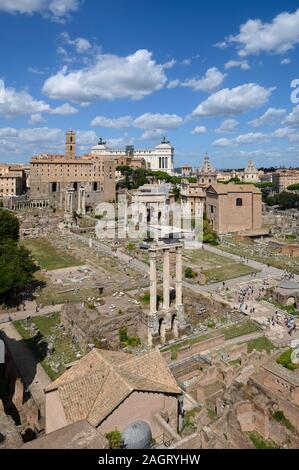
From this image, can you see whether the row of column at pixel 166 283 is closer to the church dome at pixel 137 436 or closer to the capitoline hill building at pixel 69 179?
the church dome at pixel 137 436

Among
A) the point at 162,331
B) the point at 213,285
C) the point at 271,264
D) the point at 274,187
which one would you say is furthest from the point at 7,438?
the point at 274,187

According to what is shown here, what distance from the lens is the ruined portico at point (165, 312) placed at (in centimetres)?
2412

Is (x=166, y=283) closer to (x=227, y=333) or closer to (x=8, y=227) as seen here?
(x=227, y=333)

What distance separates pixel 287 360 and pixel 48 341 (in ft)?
46.4

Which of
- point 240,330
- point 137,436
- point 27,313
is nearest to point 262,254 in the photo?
point 240,330

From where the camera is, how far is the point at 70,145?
9769 centimetres

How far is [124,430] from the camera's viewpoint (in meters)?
12.8

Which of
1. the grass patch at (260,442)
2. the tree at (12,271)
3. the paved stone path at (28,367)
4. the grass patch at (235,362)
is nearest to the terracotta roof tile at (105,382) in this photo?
the paved stone path at (28,367)

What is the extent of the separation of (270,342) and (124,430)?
45.5 ft

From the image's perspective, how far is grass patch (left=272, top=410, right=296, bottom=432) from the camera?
15.2 metres

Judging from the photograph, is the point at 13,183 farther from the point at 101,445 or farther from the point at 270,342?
the point at 101,445

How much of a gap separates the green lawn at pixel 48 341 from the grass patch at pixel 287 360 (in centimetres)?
1123

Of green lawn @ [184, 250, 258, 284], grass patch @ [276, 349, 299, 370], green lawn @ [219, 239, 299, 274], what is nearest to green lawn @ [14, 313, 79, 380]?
grass patch @ [276, 349, 299, 370]

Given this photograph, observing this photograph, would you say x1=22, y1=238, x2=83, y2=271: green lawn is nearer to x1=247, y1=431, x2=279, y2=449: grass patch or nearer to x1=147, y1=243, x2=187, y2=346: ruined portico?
x1=147, y1=243, x2=187, y2=346: ruined portico
